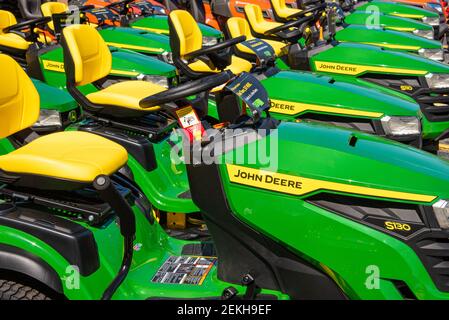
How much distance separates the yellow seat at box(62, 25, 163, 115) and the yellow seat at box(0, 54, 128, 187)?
72 centimetres

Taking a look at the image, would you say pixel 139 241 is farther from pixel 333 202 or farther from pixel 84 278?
pixel 333 202

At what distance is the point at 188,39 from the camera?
3.75 metres

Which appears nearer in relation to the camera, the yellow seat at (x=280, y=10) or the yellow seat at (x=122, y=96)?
the yellow seat at (x=122, y=96)

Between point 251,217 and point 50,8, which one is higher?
point 50,8

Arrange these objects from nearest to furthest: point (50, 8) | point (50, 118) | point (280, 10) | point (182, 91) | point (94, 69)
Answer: point (182, 91) → point (94, 69) → point (50, 118) → point (50, 8) → point (280, 10)

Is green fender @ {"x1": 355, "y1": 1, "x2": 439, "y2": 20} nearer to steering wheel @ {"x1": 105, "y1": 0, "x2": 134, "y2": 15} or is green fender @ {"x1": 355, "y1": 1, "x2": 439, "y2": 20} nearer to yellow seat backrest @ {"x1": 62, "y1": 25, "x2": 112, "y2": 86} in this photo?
steering wheel @ {"x1": 105, "y1": 0, "x2": 134, "y2": 15}

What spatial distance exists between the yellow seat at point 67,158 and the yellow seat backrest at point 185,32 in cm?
161

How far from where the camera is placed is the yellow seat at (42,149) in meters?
1.91

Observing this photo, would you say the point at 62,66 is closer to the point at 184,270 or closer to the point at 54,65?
the point at 54,65

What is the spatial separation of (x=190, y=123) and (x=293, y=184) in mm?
434

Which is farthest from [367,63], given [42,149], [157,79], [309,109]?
[42,149]

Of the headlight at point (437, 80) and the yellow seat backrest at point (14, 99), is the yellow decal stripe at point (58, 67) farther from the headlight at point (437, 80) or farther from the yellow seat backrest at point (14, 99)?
the headlight at point (437, 80)

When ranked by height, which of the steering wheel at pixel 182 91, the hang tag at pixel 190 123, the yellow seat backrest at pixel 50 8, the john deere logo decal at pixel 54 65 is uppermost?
the steering wheel at pixel 182 91

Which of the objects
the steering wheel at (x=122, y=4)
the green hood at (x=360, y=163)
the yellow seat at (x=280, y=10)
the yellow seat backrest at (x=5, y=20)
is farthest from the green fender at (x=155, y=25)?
the green hood at (x=360, y=163)
